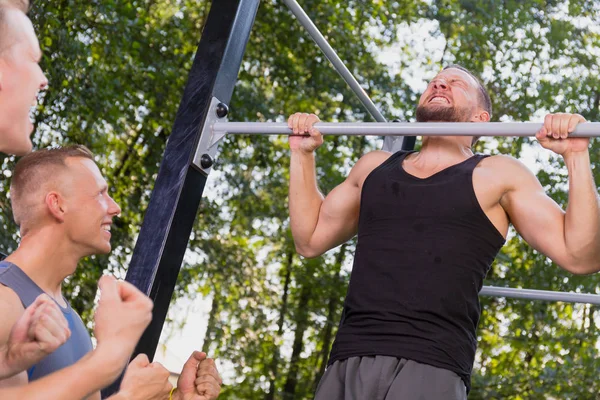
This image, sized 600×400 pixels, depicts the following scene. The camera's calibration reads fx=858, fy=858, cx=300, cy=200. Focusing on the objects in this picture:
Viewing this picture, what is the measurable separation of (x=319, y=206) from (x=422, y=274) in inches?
18.4

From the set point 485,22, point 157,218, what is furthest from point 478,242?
point 485,22

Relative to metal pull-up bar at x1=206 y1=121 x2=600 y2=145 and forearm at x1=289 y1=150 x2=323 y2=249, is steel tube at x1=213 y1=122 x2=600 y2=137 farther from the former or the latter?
forearm at x1=289 y1=150 x2=323 y2=249

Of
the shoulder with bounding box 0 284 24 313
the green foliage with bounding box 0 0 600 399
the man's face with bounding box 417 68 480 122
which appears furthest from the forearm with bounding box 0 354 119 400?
the green foliage with bounding box 0 0 600 399

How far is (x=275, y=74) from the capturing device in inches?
334

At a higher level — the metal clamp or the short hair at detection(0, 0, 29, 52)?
the metal clamp

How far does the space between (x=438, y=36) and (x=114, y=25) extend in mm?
3786

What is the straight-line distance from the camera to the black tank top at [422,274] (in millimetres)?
1884

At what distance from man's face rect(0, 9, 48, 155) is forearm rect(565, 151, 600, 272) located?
1156mm

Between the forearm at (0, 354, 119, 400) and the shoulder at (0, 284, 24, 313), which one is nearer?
the forearm at (0, 354, 119, 400)

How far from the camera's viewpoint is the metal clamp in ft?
6.89

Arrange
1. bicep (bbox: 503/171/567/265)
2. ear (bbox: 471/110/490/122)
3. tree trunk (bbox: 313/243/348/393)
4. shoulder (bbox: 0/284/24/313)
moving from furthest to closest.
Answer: tree trunk (bbox: 313/243/348/393)
ear (bbox: 471/110/490/122)
bicep (bbox: 503/171/567/265)
shoulder (bbox: 0/284/24/313)

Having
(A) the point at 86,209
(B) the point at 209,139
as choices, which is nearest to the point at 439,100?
(B) the point at 209,139

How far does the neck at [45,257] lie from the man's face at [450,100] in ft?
3.27

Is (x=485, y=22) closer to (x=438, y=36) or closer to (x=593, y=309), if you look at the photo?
(x=438, y=36)
